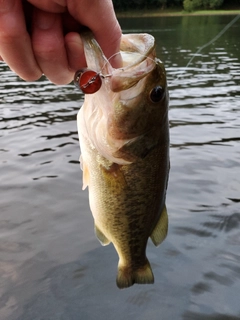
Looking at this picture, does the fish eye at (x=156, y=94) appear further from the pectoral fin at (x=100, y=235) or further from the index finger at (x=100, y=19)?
the pectoral fin at (x=100, y=235)

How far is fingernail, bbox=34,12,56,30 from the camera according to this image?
50.5 inches

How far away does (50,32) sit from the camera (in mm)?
1332

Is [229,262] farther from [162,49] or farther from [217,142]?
[162,49]

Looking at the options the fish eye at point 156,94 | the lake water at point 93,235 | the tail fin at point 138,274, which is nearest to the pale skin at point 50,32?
the fish eye at point 156,94

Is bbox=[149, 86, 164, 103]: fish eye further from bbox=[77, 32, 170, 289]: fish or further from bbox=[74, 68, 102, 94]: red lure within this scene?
bbox=[74, 68, 102, 94]: red lure

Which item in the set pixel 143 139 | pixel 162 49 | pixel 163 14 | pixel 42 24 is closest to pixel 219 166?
pixel 143 139

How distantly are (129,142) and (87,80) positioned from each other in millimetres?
543

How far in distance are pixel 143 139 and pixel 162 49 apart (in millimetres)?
20218

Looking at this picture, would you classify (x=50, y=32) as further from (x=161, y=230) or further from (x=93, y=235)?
(x=93, y=235)

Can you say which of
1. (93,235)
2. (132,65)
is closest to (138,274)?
(132,65)

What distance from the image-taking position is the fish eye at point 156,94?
6.29ft

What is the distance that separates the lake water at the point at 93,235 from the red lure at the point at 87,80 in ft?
8.75

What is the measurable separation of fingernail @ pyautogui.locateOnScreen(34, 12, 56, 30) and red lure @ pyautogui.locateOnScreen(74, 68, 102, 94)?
0.27 meters

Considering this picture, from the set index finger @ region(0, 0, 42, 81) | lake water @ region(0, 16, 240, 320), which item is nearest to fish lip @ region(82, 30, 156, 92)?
index finger @ region(0, 0, 42, 81)
